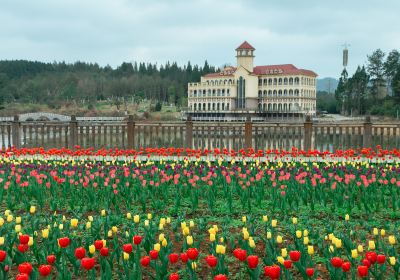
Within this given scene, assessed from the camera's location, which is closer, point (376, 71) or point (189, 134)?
point (189, 134)

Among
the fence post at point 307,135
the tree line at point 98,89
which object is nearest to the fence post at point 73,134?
the fence post at point 307,135

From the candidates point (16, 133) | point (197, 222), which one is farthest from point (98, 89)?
point (197, 222)

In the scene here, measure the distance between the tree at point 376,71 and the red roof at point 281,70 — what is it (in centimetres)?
1349

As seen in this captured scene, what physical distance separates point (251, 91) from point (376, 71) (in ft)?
88.6

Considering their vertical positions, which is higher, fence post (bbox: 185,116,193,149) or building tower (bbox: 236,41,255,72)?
building tower (bbox: 236,41,255,72)

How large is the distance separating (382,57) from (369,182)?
9658 cm

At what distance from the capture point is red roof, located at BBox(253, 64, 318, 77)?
99.5 meters

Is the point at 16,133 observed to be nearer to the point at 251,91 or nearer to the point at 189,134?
the point at 189,134

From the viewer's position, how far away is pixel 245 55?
332ft

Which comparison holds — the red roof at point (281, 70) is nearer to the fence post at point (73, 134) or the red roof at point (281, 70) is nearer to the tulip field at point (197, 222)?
the fence post at point (73, 134)

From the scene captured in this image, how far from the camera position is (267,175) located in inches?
347

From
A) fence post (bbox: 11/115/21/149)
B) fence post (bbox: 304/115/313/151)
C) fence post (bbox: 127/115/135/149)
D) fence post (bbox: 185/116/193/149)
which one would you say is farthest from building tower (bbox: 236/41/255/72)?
fence post (bbox: 11/115/21/149)

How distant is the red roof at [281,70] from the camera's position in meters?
99.5

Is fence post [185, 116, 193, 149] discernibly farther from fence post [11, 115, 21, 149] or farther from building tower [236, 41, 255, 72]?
building tower [236, 41, 255, 72]
